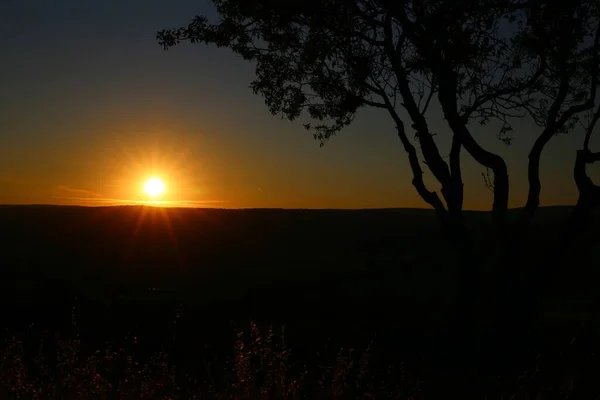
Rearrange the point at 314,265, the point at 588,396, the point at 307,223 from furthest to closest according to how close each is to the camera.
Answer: the point at 307,223, the point at 314,265, the point at 588,396

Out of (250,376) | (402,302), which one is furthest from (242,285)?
(250,376)

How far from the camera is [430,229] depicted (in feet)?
183

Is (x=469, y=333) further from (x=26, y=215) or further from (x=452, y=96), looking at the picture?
(x=26, y=215)

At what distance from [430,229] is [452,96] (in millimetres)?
41291

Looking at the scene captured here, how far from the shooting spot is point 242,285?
1160 inches

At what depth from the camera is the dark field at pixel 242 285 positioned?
17172mm

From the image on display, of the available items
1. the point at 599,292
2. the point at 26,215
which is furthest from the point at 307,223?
the point at 599,292

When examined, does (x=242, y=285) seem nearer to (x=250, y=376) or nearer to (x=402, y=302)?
(x=402, y=302)

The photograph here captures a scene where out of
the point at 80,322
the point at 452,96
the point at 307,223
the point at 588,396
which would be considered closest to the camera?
the point at 588,396

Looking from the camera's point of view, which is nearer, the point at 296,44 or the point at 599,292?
the point at 296,44

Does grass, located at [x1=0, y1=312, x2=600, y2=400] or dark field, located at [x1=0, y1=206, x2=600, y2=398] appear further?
dark field, located at [x1=0, y1=206, x2=600, y2=398]

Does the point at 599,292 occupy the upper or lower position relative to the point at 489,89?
lower

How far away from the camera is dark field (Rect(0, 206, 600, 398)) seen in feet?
56.3

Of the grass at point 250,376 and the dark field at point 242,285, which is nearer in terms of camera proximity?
the grass at point 250,376
